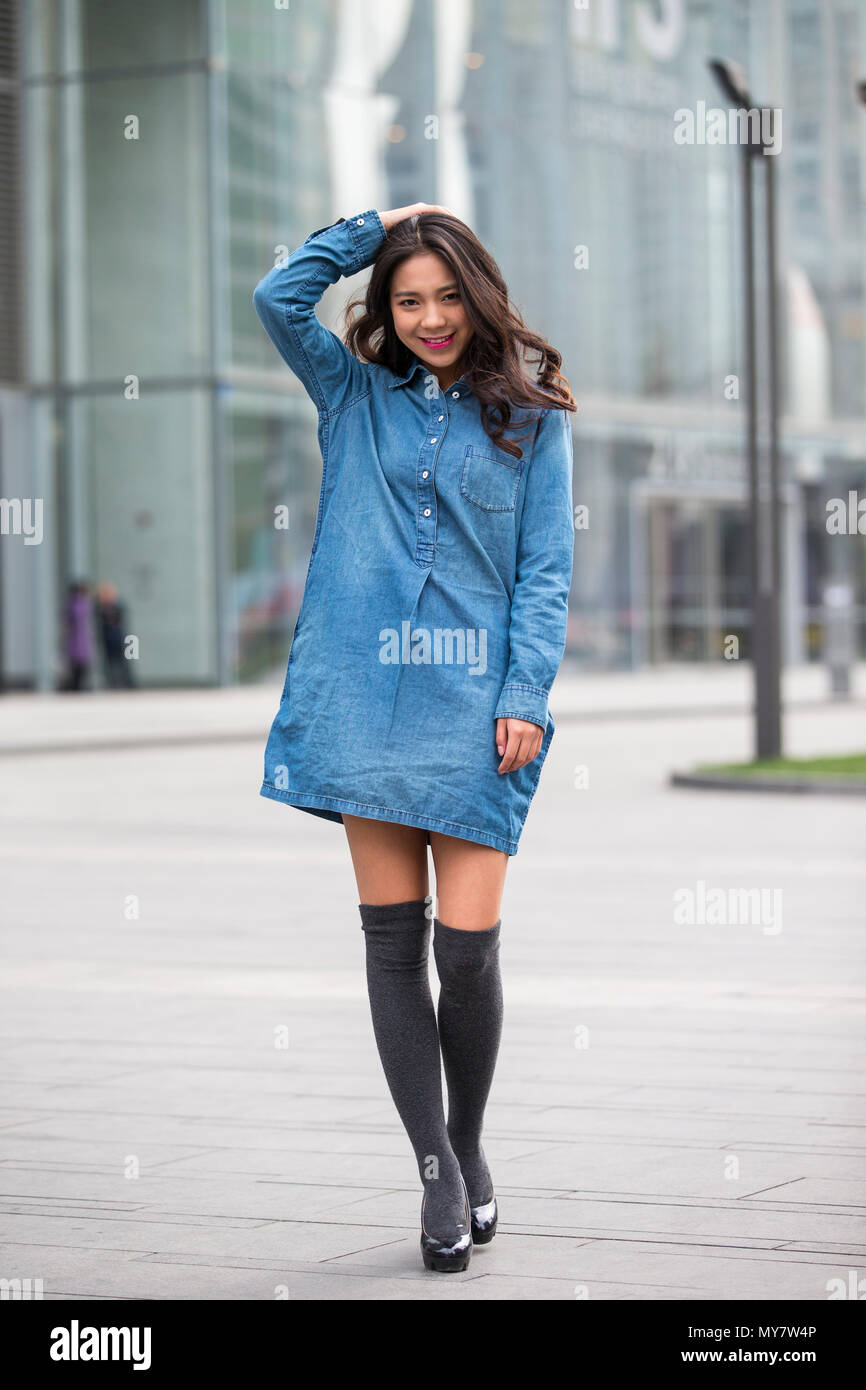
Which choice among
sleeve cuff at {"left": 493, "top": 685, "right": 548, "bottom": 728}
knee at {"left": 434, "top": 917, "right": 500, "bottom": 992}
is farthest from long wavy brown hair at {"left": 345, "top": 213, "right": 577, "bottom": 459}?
knee at {"left": 434, "top": 917, "right": 500, "bottom": 992}

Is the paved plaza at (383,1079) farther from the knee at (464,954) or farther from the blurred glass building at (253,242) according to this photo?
the blurred glass building at (253,242)

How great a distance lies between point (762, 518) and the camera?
51.4 ft

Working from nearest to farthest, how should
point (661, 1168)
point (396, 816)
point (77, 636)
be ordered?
1. point (396, 816)
2. point (661, 1168)
3. point (77, 636)

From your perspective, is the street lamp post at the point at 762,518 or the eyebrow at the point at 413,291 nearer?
the eyebrow at the point at 413,291

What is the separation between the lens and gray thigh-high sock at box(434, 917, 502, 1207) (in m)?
3.77

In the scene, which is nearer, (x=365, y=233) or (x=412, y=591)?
(x=412, y=591)

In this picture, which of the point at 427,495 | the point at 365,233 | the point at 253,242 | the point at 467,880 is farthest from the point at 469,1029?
the point at 253,242

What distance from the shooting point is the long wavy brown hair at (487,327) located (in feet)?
12.4

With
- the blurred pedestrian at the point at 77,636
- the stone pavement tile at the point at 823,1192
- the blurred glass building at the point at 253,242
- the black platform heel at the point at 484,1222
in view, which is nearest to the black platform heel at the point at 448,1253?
the black platform heel at the point at 484,1222

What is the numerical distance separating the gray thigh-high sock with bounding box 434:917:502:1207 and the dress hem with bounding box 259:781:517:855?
0.57 ft

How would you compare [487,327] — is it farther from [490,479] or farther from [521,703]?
[521,703]

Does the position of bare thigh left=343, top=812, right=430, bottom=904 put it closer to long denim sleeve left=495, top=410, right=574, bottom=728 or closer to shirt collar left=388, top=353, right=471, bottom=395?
long denim sleeve left=495, top=410, right=574, bottom=728

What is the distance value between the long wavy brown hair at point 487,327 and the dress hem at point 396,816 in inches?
26.6

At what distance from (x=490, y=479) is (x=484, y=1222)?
1.34 m
